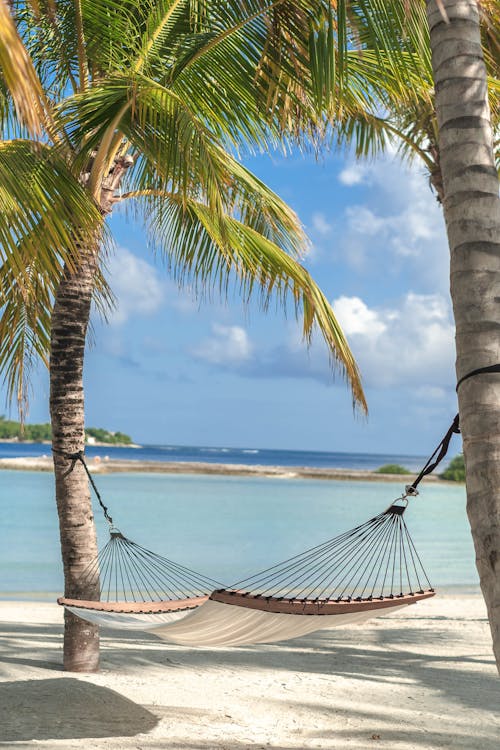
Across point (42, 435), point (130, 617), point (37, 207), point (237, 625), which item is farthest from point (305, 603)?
point (42, 435)

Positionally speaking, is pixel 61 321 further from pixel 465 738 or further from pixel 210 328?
pixel 210 328

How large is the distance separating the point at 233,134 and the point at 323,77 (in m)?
0.96

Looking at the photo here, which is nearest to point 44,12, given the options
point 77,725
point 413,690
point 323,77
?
point 323,77

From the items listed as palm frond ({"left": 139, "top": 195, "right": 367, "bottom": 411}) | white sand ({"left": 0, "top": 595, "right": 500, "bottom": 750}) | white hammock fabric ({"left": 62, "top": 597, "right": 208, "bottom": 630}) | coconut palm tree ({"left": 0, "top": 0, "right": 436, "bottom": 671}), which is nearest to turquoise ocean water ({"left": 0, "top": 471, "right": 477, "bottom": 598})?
white sand ({"left": 0, "top": 595, "right": 500, "bottom": 750})

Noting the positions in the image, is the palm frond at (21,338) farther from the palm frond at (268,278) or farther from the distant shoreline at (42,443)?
the distant shoreline at (42,443)

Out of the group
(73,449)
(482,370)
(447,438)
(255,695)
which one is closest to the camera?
(482,370)

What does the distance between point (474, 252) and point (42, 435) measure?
4596 centimetres

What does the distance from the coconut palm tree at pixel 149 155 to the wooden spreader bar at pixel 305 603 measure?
1.18 metres

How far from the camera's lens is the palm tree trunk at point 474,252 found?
5.94 ft

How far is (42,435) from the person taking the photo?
46.0 metres

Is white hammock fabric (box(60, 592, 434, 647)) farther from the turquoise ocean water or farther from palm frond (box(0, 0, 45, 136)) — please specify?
the turquoise ocean water

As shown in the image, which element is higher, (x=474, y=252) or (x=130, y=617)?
(x=474, y=252)

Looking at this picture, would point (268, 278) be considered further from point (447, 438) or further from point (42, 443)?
point (42, 443)

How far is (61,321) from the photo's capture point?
349cm
